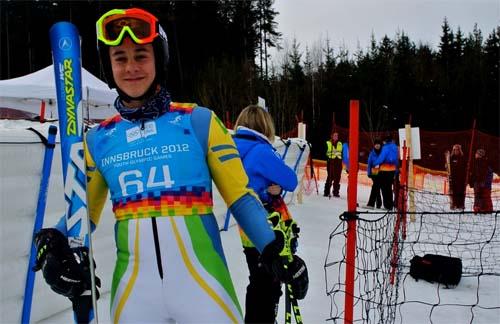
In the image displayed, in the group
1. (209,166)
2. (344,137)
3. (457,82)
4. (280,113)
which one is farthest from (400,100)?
(209,166)

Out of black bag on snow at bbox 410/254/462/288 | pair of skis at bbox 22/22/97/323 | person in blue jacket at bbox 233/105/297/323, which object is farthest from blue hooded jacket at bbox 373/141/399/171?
pair of skis at bbox 22/22/97/323

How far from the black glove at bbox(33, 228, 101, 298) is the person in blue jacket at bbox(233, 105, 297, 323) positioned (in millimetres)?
1517

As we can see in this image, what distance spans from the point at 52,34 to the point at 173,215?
→ 2.72 ft

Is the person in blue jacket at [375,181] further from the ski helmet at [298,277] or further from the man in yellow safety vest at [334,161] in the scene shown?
the ski helmet at [298,277]

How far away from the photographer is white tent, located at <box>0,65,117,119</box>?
9617 millimetres

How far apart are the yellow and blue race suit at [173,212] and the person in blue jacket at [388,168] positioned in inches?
360

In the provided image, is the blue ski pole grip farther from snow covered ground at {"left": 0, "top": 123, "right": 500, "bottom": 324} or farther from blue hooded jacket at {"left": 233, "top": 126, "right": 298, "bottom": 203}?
snow covered ground at {"left": 0, "top": 123, "right": 500, "bottom": 324}

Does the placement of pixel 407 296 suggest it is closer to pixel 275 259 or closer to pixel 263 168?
pixel 263 168

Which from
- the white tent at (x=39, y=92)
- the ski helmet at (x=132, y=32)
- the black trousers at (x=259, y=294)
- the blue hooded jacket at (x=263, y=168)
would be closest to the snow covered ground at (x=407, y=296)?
the black trousers at (x=259, y=294)

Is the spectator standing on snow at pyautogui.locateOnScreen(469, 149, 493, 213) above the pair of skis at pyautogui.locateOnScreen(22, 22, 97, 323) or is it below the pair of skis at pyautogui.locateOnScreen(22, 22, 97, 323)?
below

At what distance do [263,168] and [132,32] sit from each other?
1.47m

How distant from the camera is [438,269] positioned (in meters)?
5.16

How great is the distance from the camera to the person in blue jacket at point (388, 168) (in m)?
10.4

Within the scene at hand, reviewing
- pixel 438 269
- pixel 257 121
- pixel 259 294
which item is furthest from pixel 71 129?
pixel 438 269
